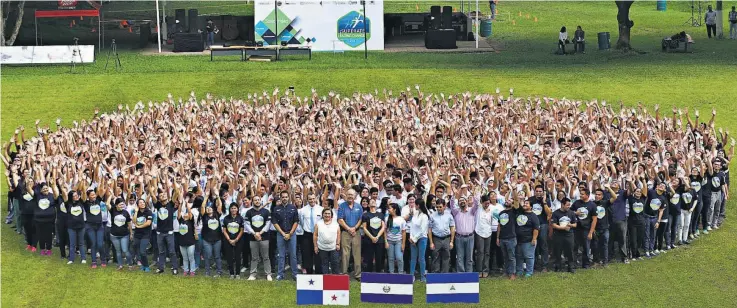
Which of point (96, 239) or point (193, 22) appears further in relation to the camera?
point (193, 22)

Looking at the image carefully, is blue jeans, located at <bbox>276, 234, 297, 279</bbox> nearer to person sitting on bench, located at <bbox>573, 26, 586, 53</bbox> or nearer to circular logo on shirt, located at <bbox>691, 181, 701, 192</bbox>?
circular logo on shirt, located at <bbox>691, 181, 701, 192</bbox>

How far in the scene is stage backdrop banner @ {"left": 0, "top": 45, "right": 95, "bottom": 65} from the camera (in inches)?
2083

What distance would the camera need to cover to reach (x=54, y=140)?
101 feet

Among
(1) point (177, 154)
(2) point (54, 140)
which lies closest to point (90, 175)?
(1) point (177, 154)

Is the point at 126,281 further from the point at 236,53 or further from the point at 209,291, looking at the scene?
the point at 236,53

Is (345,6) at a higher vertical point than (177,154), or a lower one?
higher

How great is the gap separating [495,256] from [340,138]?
6.76 meters

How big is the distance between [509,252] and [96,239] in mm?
8195

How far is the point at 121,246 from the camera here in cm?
2538

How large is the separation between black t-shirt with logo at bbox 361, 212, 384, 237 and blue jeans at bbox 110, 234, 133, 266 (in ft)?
15.6

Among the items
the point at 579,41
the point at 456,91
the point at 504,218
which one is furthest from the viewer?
the point at 579,41

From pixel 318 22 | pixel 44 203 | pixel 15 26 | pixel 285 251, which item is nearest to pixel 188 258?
pixel 285 251

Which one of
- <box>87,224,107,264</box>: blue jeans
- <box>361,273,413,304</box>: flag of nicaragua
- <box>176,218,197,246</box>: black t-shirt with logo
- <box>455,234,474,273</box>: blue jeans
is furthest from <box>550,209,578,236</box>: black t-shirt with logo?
<box>87,224,107,264</box>: blue jeans

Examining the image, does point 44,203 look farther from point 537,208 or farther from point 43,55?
point 43,55
